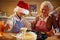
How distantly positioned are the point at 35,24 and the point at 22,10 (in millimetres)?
260

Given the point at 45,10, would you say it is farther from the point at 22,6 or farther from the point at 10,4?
the point at 10,4

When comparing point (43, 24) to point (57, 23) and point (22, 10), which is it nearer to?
point (57, 23)

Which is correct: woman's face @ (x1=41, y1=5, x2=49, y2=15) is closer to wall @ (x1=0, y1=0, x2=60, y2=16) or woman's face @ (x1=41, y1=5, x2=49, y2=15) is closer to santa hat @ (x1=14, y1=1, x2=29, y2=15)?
wall @ (x1=0, y1=0, x2=60, y2=16)

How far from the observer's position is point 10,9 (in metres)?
1.94

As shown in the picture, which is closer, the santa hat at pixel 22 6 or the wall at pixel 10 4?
the santa hat at pixel 22 6

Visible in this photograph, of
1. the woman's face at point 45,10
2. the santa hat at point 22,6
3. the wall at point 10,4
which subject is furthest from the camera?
the wall at point 10,4

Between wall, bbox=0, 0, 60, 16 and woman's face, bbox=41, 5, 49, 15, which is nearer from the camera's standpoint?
woman's face, bbox=41, 5, 49, 15

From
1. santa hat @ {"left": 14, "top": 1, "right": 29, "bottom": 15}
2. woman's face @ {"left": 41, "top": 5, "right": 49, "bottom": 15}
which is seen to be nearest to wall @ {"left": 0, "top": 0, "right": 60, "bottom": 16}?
woman's face @ {"left": 41, "top": 5, "right": 49, "bottom": 15}

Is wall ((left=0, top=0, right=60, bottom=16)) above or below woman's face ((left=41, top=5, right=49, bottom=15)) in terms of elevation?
above

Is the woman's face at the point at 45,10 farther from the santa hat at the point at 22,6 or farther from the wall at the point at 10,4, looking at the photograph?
the santa hat at the point at 22,6

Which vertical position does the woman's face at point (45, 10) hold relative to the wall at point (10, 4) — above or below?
below

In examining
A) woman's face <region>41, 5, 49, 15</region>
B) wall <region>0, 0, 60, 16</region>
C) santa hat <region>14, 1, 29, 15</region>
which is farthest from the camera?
wall <region>0, 0, 60, 16</region>

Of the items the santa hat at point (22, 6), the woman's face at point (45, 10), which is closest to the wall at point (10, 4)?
the woman's face at point (45, 10)

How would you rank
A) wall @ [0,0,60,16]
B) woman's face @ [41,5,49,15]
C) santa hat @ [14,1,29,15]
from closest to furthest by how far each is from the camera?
1. santa hat @ [14,1,29,15]
2. woman's face @ [41,5,49,15]
3. wall @ [0,0,60,16]
